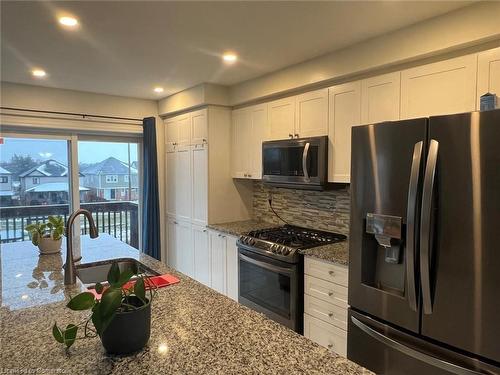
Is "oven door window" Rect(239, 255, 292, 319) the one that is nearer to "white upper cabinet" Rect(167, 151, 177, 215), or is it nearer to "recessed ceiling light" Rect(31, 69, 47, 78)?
"white upper cabinet" Rect(167, 151, 177, 215)

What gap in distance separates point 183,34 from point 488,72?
1.83 metres

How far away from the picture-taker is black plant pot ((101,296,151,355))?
103 cm

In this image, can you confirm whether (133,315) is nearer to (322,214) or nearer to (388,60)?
(388,60)

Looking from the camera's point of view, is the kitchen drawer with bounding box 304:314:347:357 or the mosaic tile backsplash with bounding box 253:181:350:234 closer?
the kitchen drawer with bounding box 304:314:347:357

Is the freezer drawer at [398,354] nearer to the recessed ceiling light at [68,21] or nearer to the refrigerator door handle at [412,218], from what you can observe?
the refrigerator door handle at [412,218]

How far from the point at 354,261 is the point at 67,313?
1500mm

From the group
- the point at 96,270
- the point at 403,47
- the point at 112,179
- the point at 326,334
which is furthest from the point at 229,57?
the point at 112,179

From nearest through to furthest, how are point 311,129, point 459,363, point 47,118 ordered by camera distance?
point 459,363 < point 311,129 < point 47,118

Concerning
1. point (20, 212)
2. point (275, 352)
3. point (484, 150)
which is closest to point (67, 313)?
point (275, 352)

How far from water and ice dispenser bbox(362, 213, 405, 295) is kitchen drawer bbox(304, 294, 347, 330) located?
48cm

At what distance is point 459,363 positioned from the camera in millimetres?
1588

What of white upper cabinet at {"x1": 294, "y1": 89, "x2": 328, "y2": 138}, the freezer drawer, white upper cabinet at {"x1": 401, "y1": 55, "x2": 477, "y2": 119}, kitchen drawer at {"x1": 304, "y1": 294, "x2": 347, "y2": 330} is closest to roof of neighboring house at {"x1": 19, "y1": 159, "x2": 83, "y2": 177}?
white upper cabinet at {"x1": 294, "y1": 89, "x2": 328, "y2": 138}

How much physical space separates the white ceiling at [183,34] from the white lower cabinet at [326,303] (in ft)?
5.14

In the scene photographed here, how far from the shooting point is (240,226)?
3658 millimetres
